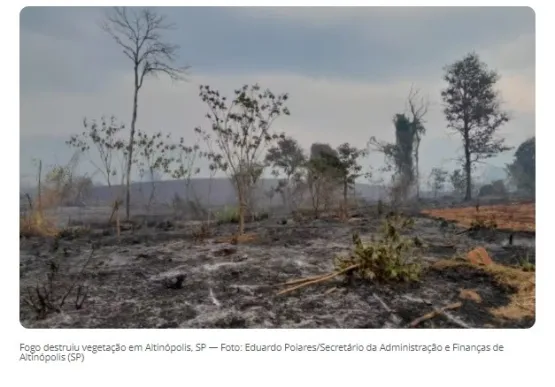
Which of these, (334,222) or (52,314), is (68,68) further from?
(334,222)

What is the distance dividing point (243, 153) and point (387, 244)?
3.45ft

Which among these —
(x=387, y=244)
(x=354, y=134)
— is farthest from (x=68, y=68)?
(x=387, y=244)

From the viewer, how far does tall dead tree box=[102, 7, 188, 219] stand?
287 centimetres

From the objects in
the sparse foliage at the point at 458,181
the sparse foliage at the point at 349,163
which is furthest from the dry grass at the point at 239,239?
the sparse foliage at the point at 458,181

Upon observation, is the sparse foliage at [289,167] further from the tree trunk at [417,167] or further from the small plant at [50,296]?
the small plant at [50,296]

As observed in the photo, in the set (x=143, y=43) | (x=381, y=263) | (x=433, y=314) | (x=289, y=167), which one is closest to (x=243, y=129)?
(x=289, y=167)

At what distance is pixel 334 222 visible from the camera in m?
3.24

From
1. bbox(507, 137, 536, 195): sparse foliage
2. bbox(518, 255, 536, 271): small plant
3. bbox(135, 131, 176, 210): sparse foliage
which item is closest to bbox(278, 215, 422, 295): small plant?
bbox(518, 255, 536, 271): small plant

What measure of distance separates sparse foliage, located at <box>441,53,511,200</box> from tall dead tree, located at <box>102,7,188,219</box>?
156cm

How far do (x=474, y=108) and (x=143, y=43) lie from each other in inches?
77.5

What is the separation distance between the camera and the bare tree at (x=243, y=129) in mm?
2982

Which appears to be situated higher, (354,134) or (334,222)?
(354,134)

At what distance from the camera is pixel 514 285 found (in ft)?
9.38

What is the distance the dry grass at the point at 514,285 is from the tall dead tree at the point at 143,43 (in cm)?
198
